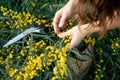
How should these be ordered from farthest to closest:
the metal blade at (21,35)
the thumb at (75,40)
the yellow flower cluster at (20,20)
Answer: the yellow flower cluster at (20,20)
the metal blade at (21,35)
the thumb at (75,40)

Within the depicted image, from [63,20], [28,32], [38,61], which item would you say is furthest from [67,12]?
[28,32]

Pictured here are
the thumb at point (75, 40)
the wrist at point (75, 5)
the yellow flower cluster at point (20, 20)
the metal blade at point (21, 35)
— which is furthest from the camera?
the yellow flower cluster at point (20, 20)

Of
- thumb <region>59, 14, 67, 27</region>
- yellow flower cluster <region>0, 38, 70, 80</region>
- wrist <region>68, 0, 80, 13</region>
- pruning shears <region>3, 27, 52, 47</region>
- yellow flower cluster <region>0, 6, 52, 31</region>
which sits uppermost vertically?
yellow flower cluster <region>0, 6, 52, 31</region>

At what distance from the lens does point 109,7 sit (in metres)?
1.51

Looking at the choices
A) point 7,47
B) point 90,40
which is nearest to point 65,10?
point 90,40

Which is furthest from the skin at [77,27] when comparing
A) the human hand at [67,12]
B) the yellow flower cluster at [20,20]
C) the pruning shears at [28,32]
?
the yellow flower cluster at [20,20]

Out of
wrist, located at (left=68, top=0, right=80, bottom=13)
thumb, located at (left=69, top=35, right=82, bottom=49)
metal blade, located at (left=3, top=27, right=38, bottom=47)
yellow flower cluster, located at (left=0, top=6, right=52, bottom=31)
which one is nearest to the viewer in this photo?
wrist, located at (left=68, top=0, right=80, bottom=13)

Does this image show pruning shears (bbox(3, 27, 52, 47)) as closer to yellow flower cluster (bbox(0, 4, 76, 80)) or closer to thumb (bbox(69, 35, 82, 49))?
yellow flower cluster (bbox(0, 4, 76, 80))

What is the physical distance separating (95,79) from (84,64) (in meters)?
0.10

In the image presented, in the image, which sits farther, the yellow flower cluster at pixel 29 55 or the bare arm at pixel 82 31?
the yellow flower cluster at pixel 29 55

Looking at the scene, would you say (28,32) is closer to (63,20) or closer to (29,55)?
(29,55)

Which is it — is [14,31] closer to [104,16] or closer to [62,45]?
[62,45]

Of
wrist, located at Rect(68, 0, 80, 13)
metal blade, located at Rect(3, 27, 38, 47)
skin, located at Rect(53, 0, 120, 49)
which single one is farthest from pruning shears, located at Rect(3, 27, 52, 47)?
wrist, located at Rect(68, 0, 80, 13)

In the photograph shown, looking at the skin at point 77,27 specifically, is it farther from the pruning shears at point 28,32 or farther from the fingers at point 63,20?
the pruning shears at point 28,32
